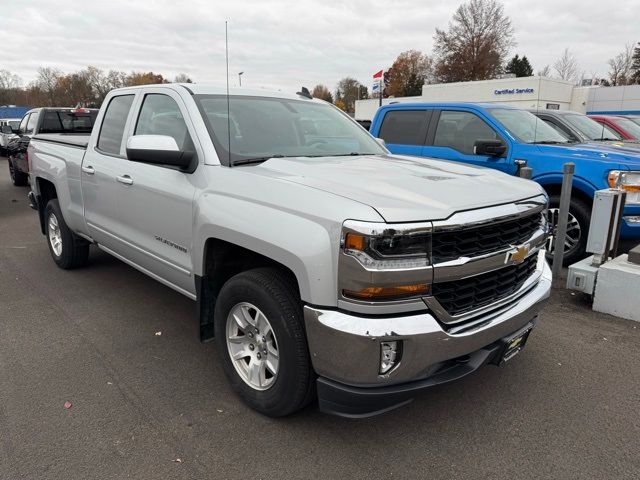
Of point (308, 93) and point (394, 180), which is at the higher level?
point (308, 93)

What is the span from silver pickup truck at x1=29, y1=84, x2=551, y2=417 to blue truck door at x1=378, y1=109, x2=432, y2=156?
316 cm

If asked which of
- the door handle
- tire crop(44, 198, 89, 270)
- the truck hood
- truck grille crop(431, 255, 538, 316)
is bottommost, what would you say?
tire crop(44, 198, 89, 270)

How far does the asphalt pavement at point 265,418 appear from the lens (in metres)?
2.53

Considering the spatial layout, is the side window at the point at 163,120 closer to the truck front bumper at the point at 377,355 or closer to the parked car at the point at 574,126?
the truck front bumper at the point at 377,355

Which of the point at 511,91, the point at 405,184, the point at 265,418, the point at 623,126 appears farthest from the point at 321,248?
the point at 511,91

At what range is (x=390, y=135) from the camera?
24.1 ft

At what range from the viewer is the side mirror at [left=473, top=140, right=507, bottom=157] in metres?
5.89

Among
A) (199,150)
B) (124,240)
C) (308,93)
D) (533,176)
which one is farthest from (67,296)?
(533,176)

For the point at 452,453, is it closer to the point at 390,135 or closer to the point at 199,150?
the point at 199,150

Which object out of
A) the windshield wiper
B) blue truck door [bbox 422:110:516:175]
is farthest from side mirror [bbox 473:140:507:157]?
the windshield wiper

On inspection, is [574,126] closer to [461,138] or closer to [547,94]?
[461,138]

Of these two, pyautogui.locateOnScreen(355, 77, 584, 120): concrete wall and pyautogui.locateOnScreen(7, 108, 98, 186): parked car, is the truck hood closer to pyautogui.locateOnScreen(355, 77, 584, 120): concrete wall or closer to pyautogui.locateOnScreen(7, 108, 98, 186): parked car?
pyautogui.locateOnScreen(7, 108, 98, 186): parked car


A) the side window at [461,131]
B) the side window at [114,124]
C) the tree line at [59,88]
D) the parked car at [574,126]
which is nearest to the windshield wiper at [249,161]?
the side window at [114,124]

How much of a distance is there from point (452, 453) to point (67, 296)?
13.0 ft
